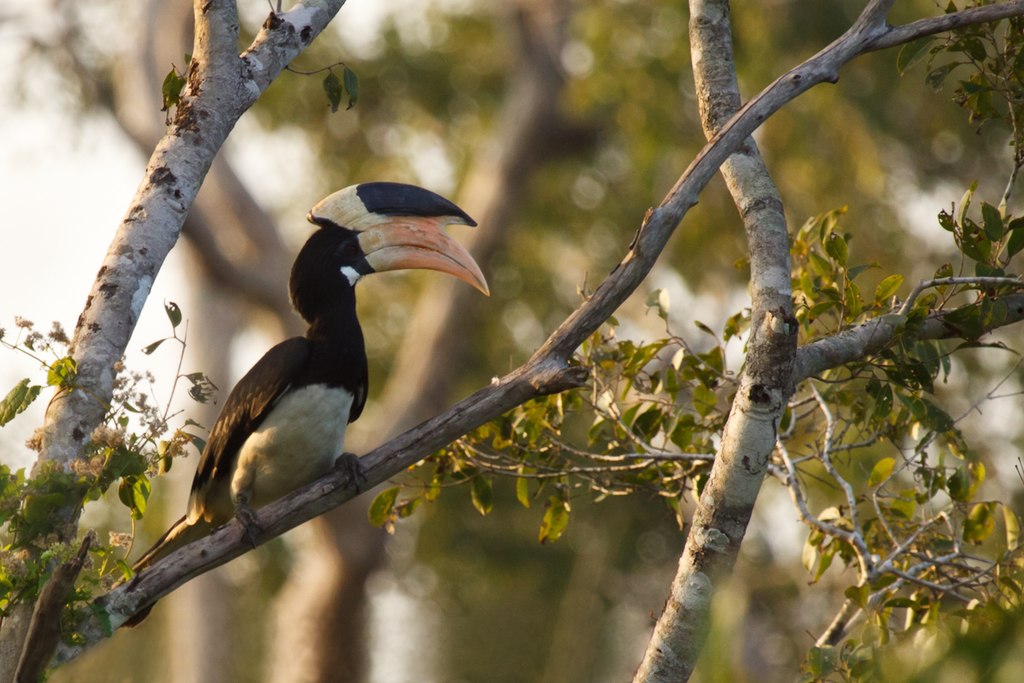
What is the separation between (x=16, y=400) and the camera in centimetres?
261

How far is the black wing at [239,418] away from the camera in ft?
12.3

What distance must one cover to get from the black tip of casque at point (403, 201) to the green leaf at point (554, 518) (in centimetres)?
87

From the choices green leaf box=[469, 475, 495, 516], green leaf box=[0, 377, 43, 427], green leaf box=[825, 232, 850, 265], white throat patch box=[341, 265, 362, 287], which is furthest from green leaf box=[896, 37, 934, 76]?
green leaf box=[0, 377, 43, 427]

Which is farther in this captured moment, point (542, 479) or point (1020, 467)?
point (542, 479)

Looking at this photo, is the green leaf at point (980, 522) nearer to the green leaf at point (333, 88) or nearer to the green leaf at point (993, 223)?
the green leaf at point (993, 223)

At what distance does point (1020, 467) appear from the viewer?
302cm

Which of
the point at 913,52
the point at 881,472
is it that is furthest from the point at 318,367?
the point at 913,52

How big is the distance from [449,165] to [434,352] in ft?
12.9

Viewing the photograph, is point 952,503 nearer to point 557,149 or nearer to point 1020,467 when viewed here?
point 1020,467

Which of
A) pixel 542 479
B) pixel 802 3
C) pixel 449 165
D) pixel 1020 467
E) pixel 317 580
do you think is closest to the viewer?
pixel 1020 467

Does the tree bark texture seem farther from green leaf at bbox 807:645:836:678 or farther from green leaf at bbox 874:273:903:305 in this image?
green leaf at bbox 807:645:836:678

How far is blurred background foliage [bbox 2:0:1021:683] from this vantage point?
10203 millimetres

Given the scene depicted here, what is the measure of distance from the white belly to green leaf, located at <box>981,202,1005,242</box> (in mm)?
1861

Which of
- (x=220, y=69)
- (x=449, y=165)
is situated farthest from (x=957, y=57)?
(x=220, y=69)
